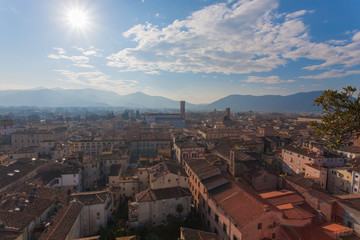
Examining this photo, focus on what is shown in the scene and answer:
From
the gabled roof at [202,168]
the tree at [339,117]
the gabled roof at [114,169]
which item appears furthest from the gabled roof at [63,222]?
the tree at [339,117]

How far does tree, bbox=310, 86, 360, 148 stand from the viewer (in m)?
10.3

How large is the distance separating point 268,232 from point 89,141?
49.7m

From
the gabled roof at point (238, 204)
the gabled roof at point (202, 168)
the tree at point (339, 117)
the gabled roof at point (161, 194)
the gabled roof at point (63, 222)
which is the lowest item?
the gabled roof at point (63, 222)

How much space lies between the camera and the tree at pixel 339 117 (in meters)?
10.3

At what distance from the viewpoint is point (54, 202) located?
79.6 feet

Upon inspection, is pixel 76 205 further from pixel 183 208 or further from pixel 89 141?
pixel 89 141

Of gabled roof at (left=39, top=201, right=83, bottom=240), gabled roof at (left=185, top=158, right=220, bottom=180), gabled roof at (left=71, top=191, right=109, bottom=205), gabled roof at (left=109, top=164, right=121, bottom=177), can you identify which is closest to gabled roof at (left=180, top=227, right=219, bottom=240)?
gabled roof at (left=185, top=158, right=220, bottom=180)

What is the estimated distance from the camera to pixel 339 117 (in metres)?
10.7

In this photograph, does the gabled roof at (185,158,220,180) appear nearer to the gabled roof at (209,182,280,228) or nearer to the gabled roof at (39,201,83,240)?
the gabled roof at (209,182,280,228)

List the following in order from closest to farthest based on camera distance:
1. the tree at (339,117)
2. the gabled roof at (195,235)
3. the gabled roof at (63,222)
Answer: the tree at (339,117), the gabled roof at (63,222), the gabled roof at (195,235)

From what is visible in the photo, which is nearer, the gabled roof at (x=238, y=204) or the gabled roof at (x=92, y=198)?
the gabled roof at (x=238, y=204)

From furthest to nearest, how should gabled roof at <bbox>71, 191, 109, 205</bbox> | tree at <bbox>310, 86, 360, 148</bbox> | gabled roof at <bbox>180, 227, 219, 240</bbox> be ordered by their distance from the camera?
1. gabled roof at <bbox>71, 191, 109, 205</bbox>
2. gabled roof at <bbox>180, 227, 219, 240</bbox>
3. tree at <bbox>310, 86, 360, 148</bbox>

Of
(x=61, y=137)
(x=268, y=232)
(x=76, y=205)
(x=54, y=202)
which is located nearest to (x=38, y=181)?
(x=54, y=202)

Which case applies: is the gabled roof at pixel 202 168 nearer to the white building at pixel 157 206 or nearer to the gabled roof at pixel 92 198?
the white building at pixel 157 206
